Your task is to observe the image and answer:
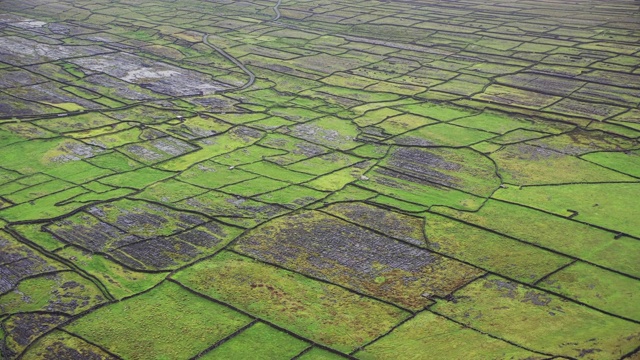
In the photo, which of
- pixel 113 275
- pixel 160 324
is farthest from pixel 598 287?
pixel 113 275

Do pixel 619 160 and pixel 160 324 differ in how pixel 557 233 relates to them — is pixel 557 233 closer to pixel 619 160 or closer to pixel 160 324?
pixel 619 160

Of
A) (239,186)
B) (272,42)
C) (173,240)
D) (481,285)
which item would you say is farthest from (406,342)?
(272,42)

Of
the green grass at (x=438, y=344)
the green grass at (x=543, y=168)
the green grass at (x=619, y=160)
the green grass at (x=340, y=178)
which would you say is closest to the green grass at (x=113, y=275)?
the green grass at (x=438, y=344)

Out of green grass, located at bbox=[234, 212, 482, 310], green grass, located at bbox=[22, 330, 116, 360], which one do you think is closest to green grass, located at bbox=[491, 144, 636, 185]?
green grass, located at bbox=[234, 212, 482, 310]

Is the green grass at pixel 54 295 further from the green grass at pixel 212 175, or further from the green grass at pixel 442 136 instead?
the green grass at pixel 442 136

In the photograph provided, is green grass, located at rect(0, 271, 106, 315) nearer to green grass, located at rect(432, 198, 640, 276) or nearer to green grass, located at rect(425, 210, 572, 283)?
green grass, located at rect(425, 210, 572, 283)
